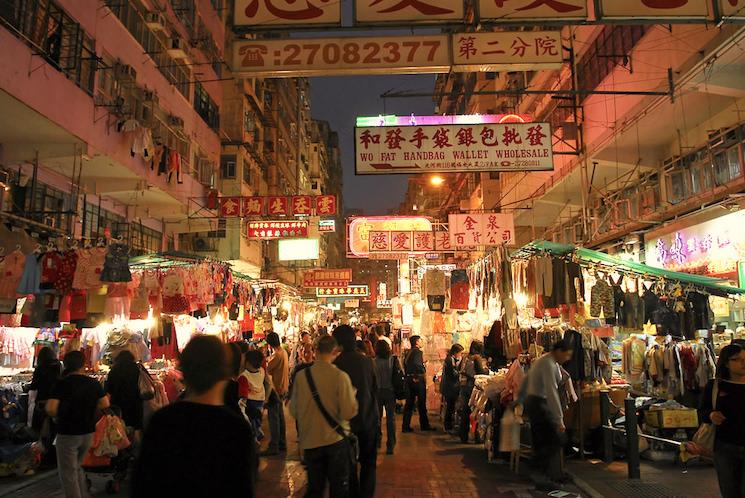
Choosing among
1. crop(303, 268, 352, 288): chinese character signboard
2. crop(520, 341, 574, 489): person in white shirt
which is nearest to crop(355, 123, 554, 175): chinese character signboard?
crop(520, 341, 574, 489): person in white shirt

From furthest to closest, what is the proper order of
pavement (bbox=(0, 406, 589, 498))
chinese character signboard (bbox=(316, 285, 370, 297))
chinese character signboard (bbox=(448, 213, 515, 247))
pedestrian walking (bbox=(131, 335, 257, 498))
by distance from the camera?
chinese character signboard (bbox=(316, 285, 370, 297)) → chinese character signboard (bbox=(448, 213, 515, 247)) → pavement (bbox=(0, 406, 589, 498)) → pedestrian walking (bbox=(131, 335, 257, 498))

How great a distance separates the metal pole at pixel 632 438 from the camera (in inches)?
297

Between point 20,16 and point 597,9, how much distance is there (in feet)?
33.2

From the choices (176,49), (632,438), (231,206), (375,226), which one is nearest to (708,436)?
(632,438)

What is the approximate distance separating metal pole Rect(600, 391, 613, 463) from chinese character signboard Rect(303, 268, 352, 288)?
2721 cm

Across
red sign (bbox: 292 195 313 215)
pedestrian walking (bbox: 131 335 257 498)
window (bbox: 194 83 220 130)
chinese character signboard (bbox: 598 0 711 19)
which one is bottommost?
pedestrian walking (bbox: 131 335 257 498)

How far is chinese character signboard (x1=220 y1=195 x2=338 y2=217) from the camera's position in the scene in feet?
60.2

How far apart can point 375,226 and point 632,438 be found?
12.2 m

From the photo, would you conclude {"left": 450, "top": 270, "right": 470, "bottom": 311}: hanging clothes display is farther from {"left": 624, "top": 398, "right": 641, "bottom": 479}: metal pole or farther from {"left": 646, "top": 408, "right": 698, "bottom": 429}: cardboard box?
{"left": 624, "top": 398, "right": 641, "bottom": 479}: metal pole

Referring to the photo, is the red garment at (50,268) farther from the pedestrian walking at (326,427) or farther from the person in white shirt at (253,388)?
the pedestrian walking at (326,427)

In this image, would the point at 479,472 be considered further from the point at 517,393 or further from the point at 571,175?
the point at 571,175

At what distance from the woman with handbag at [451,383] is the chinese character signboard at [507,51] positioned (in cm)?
630

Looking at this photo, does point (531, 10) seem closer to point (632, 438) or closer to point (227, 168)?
point (632, 438)

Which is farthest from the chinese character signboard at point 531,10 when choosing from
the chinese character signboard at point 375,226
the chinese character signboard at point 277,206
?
the chinese character signboard at point 277,206
